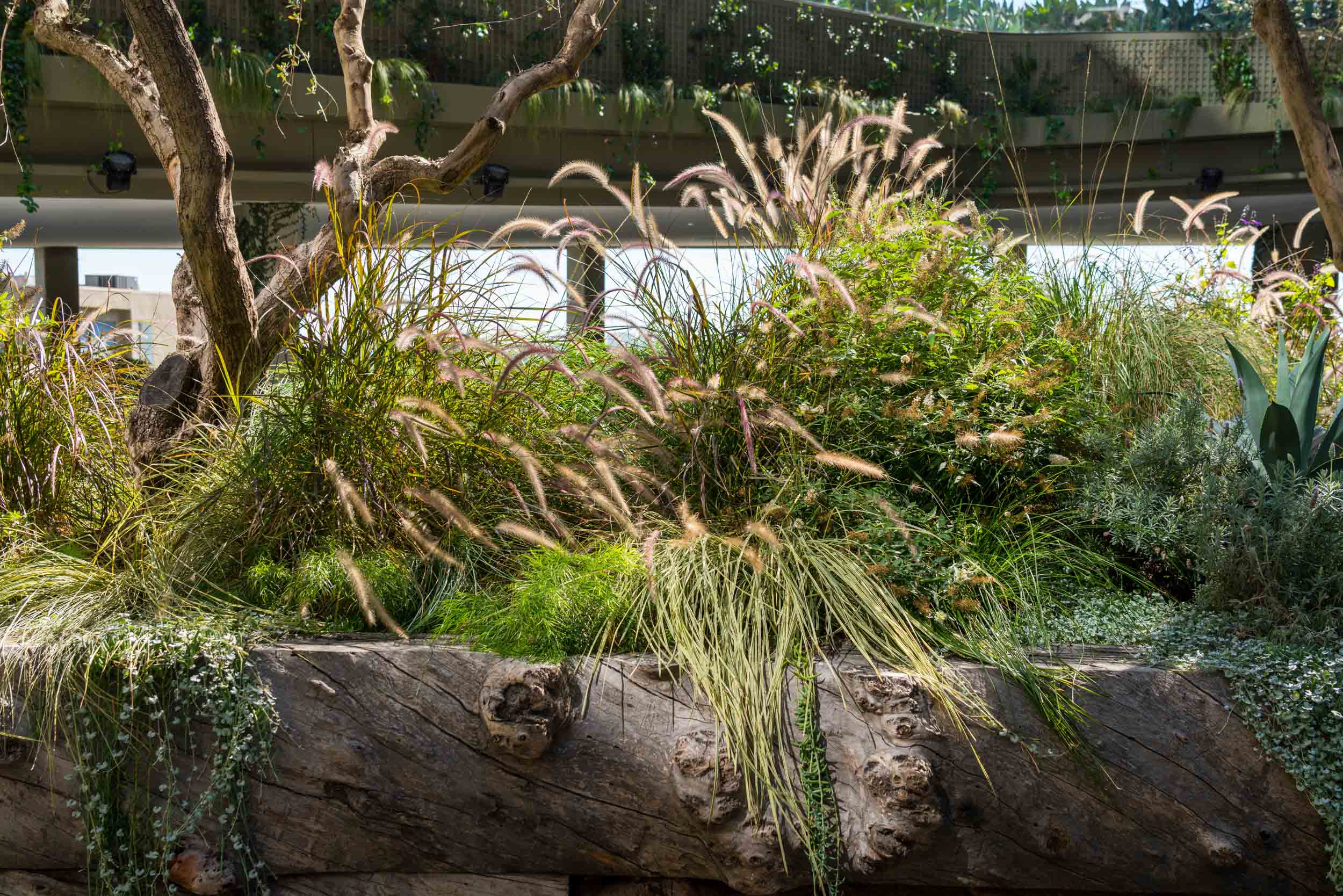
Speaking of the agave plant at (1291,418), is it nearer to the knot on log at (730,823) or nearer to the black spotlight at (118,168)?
the knot on log at (730,823)

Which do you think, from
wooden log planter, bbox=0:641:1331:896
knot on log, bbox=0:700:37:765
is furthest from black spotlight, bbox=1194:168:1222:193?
knot on log, bbox=0:700:37:765

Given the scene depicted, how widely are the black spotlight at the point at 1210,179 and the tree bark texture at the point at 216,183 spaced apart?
7096 mm

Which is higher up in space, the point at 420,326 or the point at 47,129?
the point at 47,129

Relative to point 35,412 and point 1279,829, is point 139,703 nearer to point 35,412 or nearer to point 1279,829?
point 35,412

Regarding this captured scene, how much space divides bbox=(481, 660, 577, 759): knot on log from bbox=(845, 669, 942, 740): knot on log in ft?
1.82

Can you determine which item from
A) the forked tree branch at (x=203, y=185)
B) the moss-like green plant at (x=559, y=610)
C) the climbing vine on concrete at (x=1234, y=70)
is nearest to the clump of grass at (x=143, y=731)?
the moss-like green plant at (x=559, y=610)

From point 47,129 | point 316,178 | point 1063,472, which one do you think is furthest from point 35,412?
point 47,129

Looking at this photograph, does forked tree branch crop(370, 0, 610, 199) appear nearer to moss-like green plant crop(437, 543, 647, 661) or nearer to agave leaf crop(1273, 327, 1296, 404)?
Answer: moss-like green plant crop(437, 543, 647, 661)

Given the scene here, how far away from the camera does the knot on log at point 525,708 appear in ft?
6.23

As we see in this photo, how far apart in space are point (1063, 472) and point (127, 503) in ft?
7.56

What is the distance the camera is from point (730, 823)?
73.9 inches

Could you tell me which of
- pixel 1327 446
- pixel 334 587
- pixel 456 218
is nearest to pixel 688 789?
pixel 334 587

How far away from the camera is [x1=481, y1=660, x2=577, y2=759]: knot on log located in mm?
1900

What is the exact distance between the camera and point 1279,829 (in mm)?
1935
